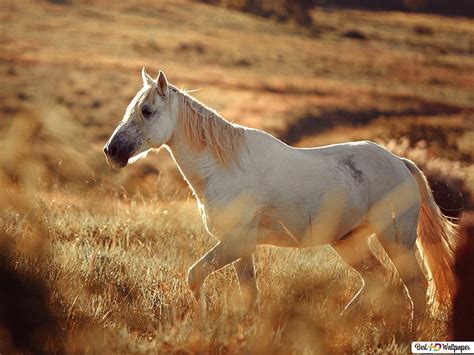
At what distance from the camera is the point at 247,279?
6.16 meters

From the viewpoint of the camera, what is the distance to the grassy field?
208 inches

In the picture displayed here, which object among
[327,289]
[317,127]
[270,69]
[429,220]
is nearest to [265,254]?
[327,289]

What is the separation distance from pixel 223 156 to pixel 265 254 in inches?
67.0

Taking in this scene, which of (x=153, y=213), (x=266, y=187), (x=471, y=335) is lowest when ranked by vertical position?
(x=153, y=213)

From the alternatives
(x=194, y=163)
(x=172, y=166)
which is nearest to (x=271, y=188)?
(x=194, y=163)

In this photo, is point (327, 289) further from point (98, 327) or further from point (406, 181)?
point (98, 327)

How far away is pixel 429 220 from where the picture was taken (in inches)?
275

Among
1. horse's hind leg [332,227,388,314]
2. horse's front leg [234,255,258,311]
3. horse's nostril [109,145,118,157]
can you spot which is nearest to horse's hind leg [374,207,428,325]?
horse's hind leg [332,227,388,314]

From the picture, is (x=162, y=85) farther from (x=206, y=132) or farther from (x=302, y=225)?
Answer: (x=302, y=225)

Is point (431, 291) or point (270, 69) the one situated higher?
point (431, 291)

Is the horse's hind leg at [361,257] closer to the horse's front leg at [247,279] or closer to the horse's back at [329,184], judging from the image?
the horse's back at [329,184]

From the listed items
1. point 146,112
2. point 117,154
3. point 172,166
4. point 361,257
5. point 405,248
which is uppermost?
point 146,112

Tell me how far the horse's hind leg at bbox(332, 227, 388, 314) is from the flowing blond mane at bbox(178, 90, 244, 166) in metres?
1.34

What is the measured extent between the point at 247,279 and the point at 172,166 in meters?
13.6
